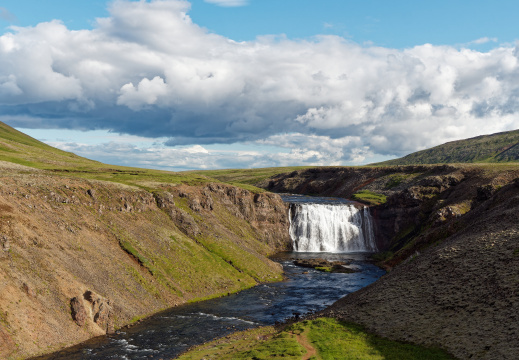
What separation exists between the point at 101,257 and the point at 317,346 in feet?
126

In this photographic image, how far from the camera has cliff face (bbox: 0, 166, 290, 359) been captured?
46938 millimetres

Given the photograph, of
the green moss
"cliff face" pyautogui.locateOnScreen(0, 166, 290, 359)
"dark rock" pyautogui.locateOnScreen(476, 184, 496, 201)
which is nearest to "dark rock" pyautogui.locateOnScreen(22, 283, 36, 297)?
"cliff face" pyautogui.locateOnScreen(0, 166, 290, 359)

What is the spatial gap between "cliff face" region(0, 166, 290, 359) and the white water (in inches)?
1013

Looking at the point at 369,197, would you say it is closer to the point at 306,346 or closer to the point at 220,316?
the point at 220,316

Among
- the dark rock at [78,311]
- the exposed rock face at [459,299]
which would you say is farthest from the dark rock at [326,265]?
the dark rock at [78,311]

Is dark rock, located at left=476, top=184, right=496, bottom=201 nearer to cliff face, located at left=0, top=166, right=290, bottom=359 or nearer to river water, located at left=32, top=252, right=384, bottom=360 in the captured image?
river water, located at left=32, top=252, right=384, bottom=360

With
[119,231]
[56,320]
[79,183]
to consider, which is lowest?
[56,320]

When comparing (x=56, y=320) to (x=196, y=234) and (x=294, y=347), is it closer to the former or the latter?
(x=294, y=347)

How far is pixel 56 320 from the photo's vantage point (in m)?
47.3

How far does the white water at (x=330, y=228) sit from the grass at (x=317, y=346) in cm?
7792

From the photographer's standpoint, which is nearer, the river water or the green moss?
the green moss

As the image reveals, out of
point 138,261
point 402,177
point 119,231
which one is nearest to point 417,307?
point 138,261

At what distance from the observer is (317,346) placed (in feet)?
140

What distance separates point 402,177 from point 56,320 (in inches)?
6271
